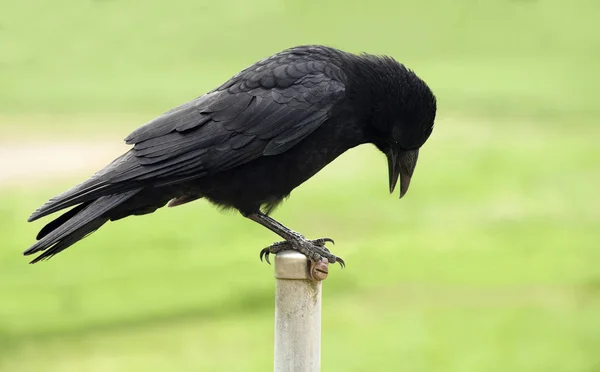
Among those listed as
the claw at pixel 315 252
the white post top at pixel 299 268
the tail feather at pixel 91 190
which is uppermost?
the tail feather at pixel 91 190

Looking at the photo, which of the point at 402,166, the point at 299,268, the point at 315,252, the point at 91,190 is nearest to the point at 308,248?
the point at 315,252

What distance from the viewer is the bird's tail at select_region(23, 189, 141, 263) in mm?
4750

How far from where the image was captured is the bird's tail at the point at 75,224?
475cm

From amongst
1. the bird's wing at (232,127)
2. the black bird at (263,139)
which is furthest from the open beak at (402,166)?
the bird's wing at (232,127)

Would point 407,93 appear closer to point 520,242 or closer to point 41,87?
point 520,242

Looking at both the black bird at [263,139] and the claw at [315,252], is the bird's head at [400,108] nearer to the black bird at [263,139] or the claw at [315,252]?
the black bird at [263,139]

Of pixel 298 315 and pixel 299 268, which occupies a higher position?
pixel 299 268

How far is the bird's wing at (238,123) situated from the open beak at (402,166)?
0.55 m

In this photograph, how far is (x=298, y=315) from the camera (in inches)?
180

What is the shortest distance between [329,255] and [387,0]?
62.6ft

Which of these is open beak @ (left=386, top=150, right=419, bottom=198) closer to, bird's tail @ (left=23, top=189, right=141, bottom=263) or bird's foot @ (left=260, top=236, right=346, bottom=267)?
bird's foot @ (left=260, top=236, right=346, bottom=267)

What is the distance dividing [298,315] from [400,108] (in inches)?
55.0

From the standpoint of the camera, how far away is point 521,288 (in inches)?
470

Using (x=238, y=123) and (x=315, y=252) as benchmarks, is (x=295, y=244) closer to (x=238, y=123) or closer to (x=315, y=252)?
(x=315, y=252)
